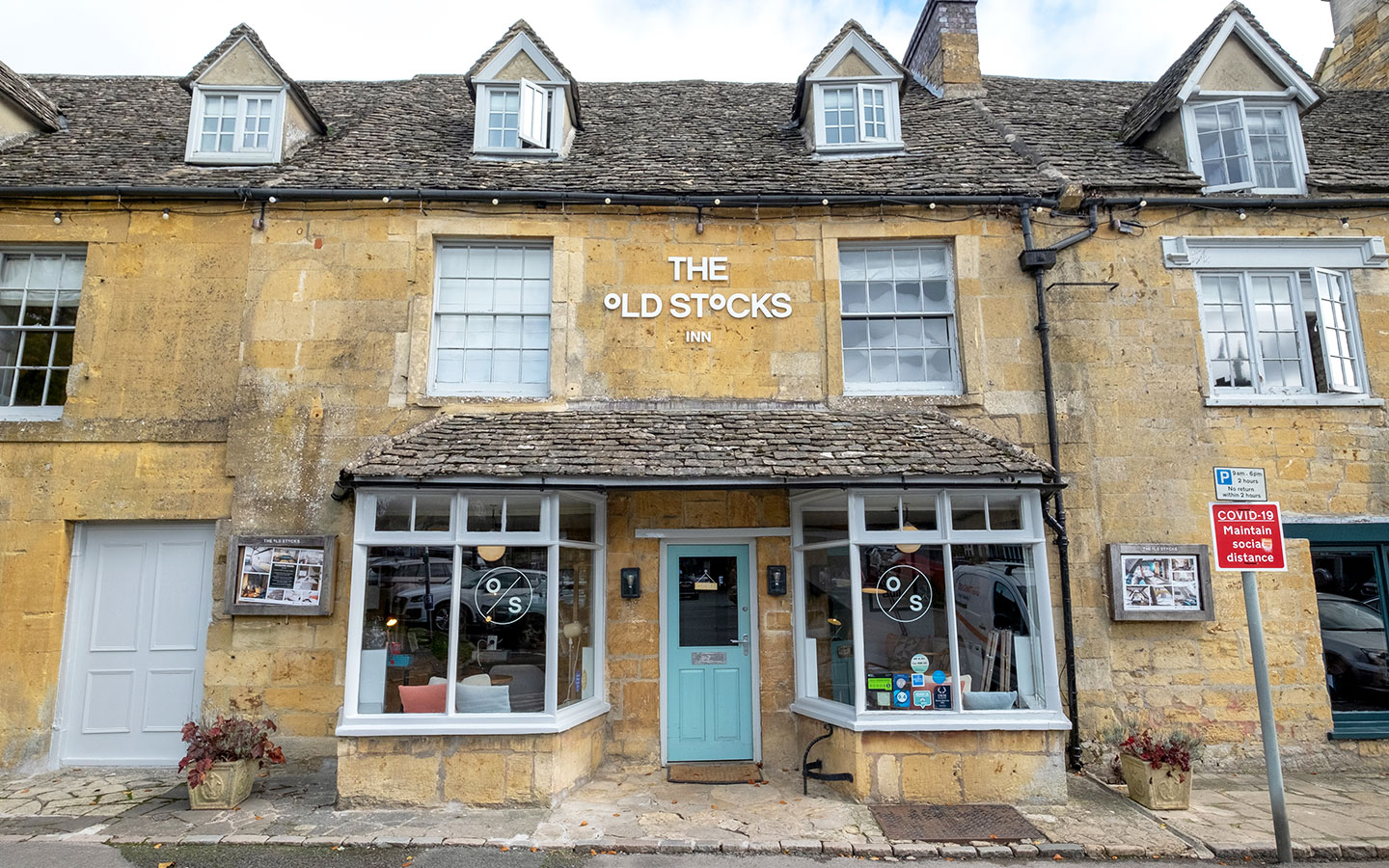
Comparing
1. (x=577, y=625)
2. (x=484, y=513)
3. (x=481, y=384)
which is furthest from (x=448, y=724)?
(x=481, y=384)

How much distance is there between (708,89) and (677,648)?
9546 mm

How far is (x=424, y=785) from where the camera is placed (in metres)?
6.84

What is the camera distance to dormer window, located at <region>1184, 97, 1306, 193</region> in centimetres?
935

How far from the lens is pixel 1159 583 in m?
8.27

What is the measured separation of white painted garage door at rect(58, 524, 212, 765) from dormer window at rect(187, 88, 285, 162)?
4.78 m

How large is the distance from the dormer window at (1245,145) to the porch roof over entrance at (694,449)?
4872 mm

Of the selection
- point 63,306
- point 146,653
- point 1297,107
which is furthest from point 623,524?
point 1297,107

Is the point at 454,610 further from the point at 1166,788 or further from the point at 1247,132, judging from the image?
the point at 1247,132

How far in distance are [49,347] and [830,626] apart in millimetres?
9462

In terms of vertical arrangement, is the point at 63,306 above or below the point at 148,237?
below

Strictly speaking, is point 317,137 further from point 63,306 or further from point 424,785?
point 424,785

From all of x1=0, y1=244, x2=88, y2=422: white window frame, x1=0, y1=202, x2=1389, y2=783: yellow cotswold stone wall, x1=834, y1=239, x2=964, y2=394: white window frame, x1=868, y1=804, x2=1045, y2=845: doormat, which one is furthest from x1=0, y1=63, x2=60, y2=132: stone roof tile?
x1=868, y1=804, x2=1045, y2=845: doormat

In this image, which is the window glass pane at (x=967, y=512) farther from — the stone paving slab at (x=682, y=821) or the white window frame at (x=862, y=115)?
the white window frame at (x=862, y=115)

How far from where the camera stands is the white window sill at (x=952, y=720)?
23.0ft
